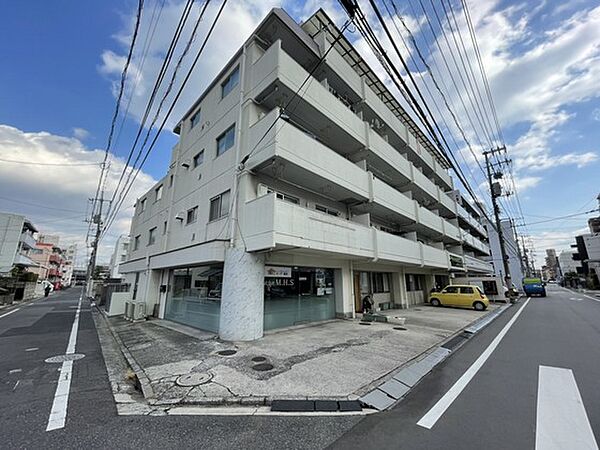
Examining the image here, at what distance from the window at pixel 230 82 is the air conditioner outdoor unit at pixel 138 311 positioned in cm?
1176

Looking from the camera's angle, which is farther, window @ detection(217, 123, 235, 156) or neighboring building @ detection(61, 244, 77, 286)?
neighboring building @ detection(61, 244, 77, 286)

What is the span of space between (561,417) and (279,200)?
7163 mm

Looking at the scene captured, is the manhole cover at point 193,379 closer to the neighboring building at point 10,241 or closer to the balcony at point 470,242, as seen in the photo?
the balcony at point 470,242

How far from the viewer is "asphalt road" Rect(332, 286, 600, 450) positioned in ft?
9.97

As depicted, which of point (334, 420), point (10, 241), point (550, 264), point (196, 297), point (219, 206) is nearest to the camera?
point (334, 420)

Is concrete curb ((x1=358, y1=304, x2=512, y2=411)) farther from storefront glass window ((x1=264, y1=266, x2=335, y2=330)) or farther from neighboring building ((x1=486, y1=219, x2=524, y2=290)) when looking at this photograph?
neighboring building ((x1=486, y1=219, x2=524, y2=290))

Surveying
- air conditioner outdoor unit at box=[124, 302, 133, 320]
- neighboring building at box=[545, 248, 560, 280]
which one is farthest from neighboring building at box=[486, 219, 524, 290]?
neighboring building at box=[545, 248, 560, 280]

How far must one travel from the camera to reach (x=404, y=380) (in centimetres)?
497

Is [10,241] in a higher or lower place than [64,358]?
higher

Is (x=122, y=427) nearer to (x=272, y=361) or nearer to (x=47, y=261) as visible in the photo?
(x=272, y=361)

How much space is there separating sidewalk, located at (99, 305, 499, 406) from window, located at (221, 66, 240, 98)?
10785 millimetres

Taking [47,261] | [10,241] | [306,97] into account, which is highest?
[306,97]

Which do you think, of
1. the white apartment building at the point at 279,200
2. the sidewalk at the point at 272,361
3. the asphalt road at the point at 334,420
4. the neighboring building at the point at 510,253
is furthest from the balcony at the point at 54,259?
the neighboring building at the point at 510,253

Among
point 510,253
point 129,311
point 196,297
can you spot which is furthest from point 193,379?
point 510,253
